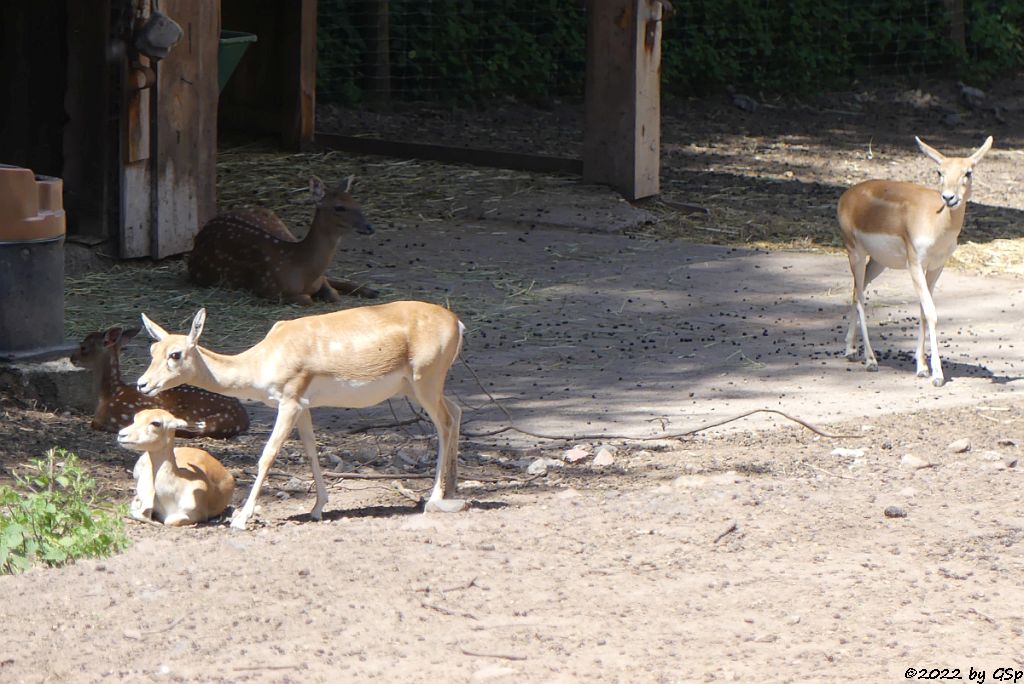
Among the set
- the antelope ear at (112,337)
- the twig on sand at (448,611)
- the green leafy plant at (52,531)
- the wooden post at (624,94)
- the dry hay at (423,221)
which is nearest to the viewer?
the twig on sand at (448,611)

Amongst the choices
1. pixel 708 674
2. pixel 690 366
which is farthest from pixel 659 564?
pixel 690 366

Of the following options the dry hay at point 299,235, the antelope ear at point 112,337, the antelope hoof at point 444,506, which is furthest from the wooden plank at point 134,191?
the antelope hoof at point 444,506

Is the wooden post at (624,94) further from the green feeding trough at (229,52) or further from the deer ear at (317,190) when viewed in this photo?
the deer ear at (317,190)

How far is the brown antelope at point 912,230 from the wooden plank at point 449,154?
4.84 meters

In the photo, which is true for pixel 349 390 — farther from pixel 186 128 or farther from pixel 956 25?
pixel 956 25

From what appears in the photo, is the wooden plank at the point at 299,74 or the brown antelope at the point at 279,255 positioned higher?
the wooden plank at the point at 299,74

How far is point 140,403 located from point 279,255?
297 centimetres

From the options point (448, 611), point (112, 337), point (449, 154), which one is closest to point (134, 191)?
point (112, 337)

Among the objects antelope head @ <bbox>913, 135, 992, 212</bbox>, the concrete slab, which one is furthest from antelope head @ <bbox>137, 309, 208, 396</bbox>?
antelope head @ <bbox>913, 135, 992, 212</bbox>

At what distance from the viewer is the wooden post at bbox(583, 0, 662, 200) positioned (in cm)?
1211

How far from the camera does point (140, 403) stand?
641cm

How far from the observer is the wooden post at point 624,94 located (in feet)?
39.7

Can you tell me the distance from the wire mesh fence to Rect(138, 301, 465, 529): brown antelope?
950 centimetres

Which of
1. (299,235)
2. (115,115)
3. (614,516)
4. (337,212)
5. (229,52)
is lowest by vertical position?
(299,235)
